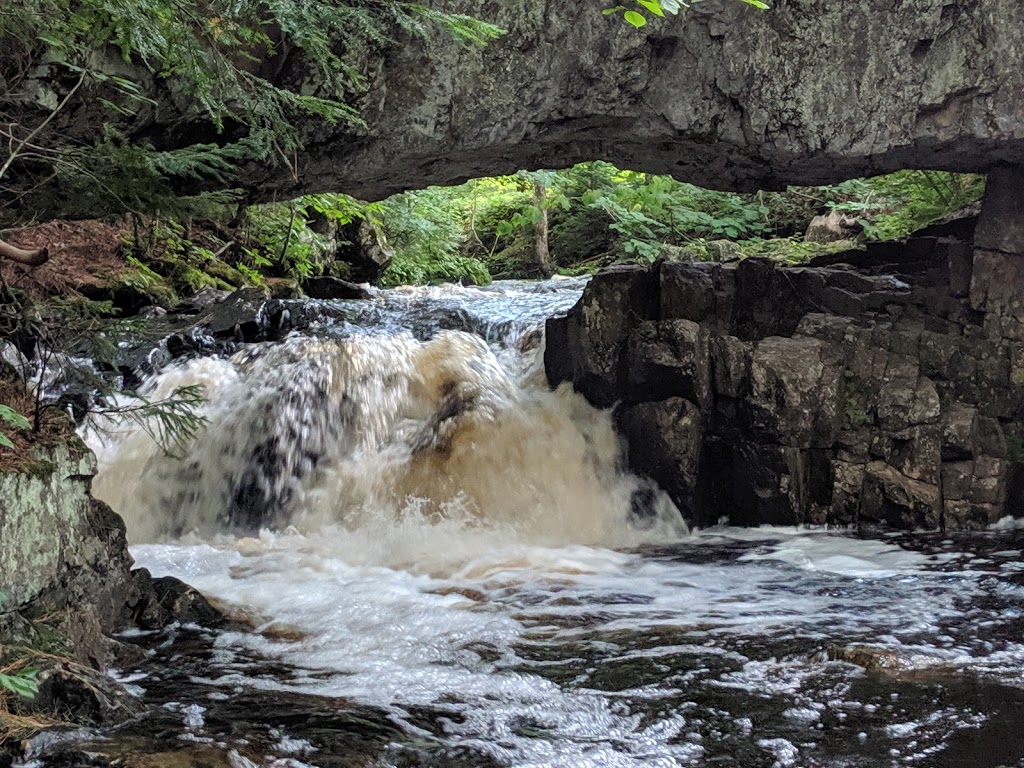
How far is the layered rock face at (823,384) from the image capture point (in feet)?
27.7

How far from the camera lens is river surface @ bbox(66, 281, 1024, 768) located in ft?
11.3

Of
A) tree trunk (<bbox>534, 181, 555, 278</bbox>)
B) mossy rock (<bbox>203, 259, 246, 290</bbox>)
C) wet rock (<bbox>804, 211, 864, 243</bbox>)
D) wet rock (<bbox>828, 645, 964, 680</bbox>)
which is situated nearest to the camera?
wet rock (<bbox>828, 645, 964, 680</bbox>)

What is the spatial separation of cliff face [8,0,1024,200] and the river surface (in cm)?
277

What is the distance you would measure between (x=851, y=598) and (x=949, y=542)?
240 cm

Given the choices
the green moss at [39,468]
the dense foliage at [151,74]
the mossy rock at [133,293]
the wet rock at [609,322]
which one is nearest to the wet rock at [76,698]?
the green moss at [39,468]

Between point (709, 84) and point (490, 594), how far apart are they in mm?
4593

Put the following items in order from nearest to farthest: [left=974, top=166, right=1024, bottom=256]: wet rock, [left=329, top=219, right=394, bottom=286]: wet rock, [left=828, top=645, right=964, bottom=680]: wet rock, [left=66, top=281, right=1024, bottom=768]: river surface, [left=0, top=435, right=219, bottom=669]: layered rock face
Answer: [left=66, top=281, right=1024, bottom=768]: river surface
[left=0, top=435, right=219, bottom=669]: layered rock face
[left=828, top=645, right=964, bottom=680]: wet rock
[left=974, top=166, right=1024, bottom=256]: wet rock
[left=329, top=219, right=394, bottom=286]: wet rock

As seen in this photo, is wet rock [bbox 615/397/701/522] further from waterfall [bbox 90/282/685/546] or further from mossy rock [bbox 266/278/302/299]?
mossy rock [bbox 266/278/302/299]

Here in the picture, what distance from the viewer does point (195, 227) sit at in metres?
13.5

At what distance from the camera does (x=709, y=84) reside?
730 centimetres

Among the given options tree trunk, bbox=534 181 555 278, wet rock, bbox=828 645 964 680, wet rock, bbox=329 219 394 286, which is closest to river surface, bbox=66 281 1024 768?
wet rock, bbox=828 645 964 680

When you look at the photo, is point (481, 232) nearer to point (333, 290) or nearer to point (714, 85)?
point (333, 290)

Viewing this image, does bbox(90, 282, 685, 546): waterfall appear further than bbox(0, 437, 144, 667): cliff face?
Yes

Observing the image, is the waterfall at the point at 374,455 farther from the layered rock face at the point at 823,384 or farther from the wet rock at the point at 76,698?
the wet rock at the point at 76,698
